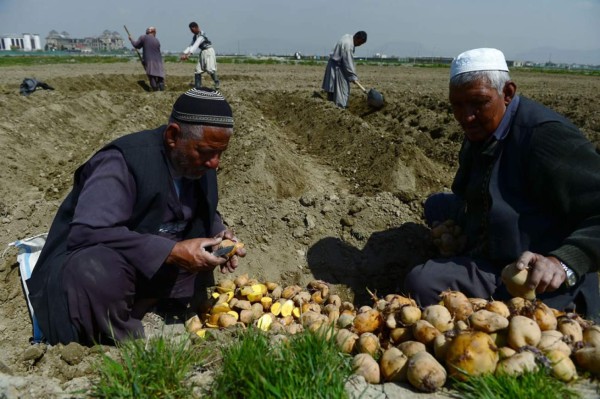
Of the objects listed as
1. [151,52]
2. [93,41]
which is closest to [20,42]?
[93,41]

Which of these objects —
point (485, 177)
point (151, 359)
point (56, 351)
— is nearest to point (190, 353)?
point (151, 359)

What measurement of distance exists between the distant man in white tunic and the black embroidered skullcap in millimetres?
8405

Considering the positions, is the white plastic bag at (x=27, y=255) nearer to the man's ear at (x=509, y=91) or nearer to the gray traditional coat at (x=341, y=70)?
the man's ear at (x=509, y=91)

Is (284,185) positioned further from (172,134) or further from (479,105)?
(479,105)

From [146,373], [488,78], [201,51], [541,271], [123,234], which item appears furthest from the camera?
[201,51]

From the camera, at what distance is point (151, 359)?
186 cm

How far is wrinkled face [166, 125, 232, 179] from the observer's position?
2477 mm

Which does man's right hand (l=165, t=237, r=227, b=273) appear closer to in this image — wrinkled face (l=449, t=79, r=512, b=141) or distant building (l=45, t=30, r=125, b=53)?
wrinkled face (l=449, t=79, r=512, b=141)

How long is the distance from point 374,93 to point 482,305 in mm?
9403

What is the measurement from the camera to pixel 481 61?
2488 millimetres

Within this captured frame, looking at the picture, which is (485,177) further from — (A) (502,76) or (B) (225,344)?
(B) (225,344)

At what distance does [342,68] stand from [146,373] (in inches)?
383

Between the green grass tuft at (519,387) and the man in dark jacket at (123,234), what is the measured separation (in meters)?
1.38

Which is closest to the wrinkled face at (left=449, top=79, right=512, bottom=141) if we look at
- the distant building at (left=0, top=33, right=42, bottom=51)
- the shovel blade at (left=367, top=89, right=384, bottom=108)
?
the shovel blade at (left=367, top=89, right=384, bottom=108)
